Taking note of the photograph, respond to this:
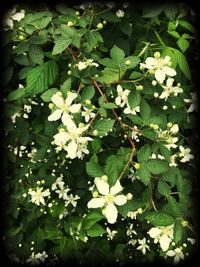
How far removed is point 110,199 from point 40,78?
22.9 inches

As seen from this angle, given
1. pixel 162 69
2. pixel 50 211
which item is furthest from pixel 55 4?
pixel 50 211

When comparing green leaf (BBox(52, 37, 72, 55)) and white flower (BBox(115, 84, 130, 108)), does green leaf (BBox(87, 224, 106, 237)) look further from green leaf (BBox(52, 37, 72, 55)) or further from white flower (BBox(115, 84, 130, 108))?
green leaf (BBox(52, 37, 72, 55))

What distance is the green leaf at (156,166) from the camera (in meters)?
1.40

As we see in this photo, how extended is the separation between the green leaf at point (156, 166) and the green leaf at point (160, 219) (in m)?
0.15

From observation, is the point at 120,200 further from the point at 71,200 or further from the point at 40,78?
the point at 71,200

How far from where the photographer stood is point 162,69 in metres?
1.48

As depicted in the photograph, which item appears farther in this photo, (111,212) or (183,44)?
(183,44)

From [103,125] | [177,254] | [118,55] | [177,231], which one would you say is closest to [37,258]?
[177,254]

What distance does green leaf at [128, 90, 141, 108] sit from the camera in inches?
56.8

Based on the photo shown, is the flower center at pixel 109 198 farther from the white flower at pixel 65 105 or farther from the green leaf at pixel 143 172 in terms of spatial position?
the white flower at pixel 65 105

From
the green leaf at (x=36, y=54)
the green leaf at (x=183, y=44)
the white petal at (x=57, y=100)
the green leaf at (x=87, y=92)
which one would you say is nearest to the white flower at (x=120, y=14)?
the green leaf at (x=183, y=44)

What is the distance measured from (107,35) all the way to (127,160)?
783 millimetres

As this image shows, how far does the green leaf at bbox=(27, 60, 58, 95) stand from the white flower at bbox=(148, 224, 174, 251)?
2.30ft

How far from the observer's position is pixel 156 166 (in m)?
1.41
